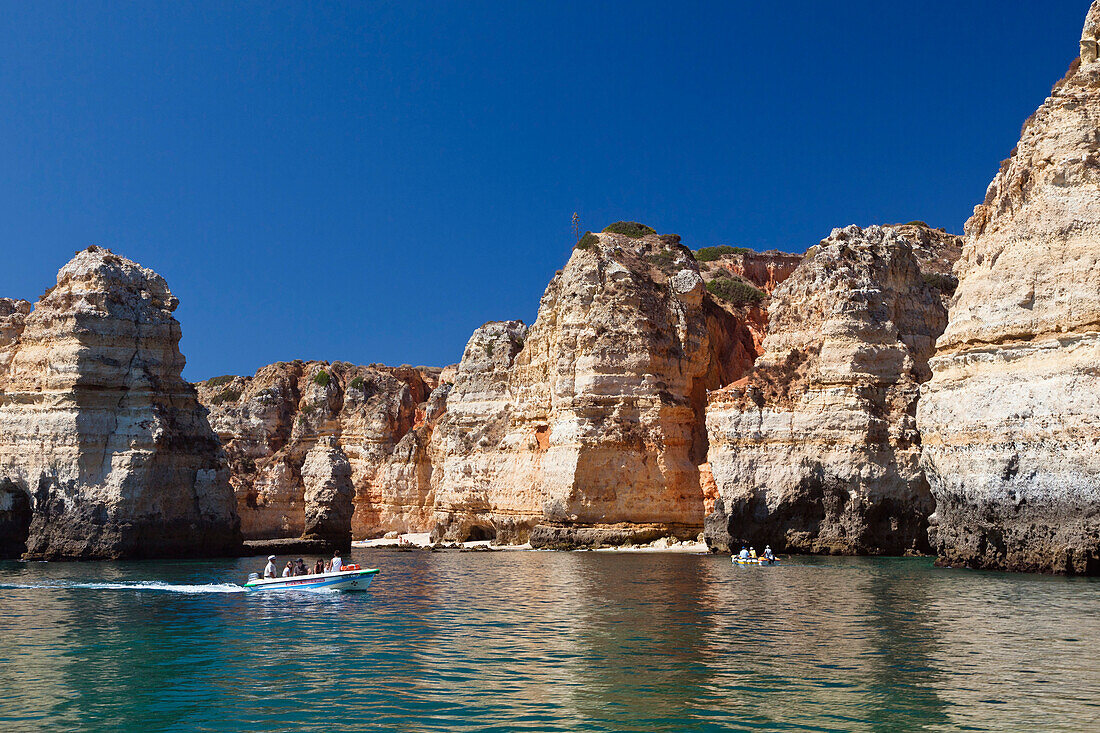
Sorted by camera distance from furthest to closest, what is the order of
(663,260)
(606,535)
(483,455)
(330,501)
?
(663,260) < (483,455) < (330,501) < (606,535)

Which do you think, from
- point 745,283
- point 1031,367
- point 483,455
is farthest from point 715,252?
point 1031,367

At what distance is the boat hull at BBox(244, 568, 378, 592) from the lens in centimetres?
2572

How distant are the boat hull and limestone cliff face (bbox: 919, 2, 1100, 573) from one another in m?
16.2

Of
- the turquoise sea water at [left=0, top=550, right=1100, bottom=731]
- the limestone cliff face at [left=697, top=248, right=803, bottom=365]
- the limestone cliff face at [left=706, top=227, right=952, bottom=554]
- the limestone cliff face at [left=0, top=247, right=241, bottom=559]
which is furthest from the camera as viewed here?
the limestone cliff face at [left=697, top=248, right=803, bottom=365]

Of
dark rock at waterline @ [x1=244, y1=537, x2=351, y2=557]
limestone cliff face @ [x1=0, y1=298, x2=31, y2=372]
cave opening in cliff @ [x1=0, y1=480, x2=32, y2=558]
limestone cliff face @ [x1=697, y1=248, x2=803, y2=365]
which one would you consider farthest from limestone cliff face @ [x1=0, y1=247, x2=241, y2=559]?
limestone cliff face @ [x1=697, y1=248, x2=803, y2=365]

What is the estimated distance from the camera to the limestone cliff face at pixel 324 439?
2442 inches

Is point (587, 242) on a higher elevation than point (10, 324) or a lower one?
higher

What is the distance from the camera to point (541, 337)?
168 ft

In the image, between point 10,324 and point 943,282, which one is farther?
point 943,282

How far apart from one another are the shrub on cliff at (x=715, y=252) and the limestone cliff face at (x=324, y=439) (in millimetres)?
24363

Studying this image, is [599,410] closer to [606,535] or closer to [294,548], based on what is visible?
[606,535]

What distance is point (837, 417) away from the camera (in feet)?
120

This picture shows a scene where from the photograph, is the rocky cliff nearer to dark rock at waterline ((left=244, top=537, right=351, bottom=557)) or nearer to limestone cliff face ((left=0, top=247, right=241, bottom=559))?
dark rock at waterline ((left=244, top=537, right=351, bottom=557))

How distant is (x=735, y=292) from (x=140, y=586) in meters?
41.3
